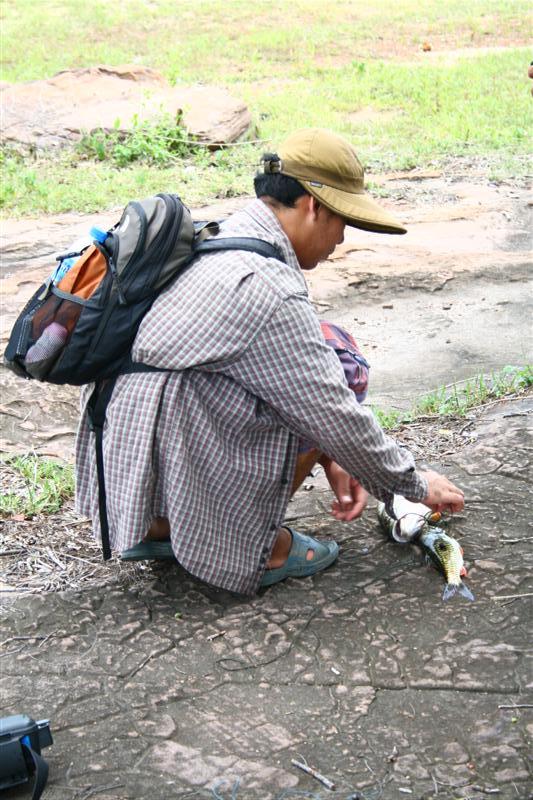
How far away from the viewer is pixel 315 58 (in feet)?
44.9

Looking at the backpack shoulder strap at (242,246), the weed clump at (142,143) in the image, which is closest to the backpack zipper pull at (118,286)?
the backpack shoulder strap at (242,246)

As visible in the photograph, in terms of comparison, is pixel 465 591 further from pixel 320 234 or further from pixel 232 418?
pixel 320 234

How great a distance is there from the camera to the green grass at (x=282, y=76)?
8.45 m

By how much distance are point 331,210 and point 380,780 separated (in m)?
1.44

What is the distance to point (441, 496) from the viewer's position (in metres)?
2.73

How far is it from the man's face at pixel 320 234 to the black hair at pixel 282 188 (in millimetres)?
60

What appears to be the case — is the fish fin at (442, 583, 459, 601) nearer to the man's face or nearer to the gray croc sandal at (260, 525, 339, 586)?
the gray croc sandal at (260, 525, 339, 586)

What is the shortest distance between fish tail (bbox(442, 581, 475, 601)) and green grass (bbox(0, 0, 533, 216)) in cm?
535

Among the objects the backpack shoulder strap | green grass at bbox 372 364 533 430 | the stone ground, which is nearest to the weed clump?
green grass at bbox 372 364 533 430

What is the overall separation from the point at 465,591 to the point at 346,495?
44cm

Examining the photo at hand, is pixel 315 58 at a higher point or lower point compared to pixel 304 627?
higher

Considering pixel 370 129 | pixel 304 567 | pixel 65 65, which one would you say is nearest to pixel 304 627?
pixel 304 567

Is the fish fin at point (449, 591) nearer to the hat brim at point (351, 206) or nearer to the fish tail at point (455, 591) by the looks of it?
the fish tail at point (455, 591)

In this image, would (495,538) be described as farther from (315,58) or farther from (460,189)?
(315,58)
